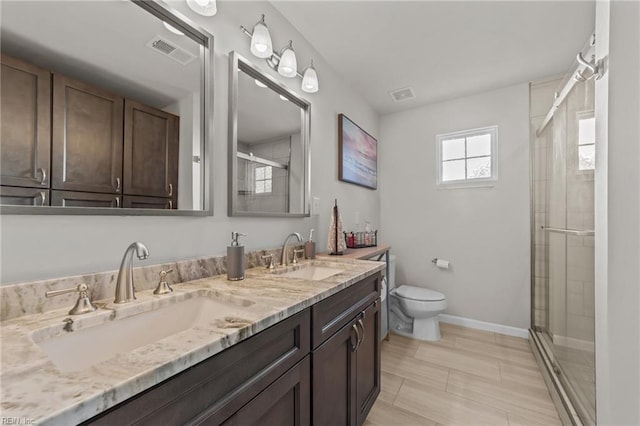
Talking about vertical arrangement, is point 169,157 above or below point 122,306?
above

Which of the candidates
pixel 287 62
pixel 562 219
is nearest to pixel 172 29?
pixel 287 62

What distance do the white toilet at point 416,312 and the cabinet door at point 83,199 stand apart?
2.27m

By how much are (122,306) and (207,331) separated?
362 mm

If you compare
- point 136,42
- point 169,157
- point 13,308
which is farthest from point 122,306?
point 136,42

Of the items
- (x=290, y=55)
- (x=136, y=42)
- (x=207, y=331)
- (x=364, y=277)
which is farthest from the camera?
(x=290, y=55)

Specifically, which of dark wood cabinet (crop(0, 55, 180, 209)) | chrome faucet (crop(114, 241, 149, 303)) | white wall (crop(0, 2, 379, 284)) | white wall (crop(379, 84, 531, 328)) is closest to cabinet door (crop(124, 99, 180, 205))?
dark wood cabinet (crop(0, 55, 180, 209))

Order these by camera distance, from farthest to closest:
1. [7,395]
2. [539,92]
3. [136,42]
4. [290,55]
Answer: [539,92] < [290,55] < [136,42] < [7,395]

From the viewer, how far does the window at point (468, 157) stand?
8.59 feet

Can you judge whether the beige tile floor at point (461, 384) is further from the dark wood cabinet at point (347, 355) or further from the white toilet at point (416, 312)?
the dark wood cabinet at point (347, 355)

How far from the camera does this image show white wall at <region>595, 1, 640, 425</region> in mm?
741

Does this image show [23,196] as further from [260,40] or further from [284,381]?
[260,40]

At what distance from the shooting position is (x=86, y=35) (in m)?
0.85

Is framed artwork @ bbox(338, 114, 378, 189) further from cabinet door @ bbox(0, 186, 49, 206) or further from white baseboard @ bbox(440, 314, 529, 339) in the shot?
cabinet door @ bbox(0, 186, 49, 206)

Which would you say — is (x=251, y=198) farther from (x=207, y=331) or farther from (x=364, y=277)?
(x=207, y=331)
